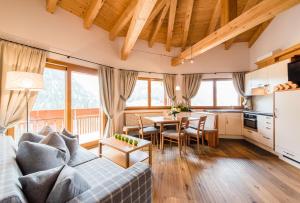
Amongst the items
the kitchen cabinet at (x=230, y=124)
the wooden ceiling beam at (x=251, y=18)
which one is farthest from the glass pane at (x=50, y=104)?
the kitchen cabinet at (x=230, y=124)

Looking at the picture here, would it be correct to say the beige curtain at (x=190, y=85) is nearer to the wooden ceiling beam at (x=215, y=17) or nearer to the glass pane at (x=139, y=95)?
the glass pane at (x=139, y=95)

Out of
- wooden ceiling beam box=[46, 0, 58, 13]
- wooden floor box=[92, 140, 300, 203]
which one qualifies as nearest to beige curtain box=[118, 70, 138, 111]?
wooden floor box=[92, 140, 300, 203]

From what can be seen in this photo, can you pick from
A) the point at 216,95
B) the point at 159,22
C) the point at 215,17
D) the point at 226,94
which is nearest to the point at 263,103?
the point at 226,94

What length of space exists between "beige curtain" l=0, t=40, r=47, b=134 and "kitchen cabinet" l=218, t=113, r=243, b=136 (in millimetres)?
5067

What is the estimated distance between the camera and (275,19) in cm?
396

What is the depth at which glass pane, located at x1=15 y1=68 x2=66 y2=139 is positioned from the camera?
307cm

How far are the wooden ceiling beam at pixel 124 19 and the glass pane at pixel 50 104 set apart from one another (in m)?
1.76

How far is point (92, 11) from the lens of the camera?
3104mm

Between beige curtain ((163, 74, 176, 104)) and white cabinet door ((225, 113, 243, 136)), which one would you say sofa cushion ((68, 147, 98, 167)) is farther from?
white cabinet door ((225, 113, 243, 136))

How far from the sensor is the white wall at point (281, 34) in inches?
132

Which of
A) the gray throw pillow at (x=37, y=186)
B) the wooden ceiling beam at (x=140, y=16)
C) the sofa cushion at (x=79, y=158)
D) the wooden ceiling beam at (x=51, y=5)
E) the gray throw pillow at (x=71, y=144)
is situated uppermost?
the wooden ceiling beam at (x=51, y=5)

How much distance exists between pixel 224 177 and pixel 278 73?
9.34 ft

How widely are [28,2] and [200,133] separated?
15.3 feet

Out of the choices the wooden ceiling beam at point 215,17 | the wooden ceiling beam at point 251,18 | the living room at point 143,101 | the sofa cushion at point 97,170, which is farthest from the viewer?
the wooden ceiling beam at point 215,17
